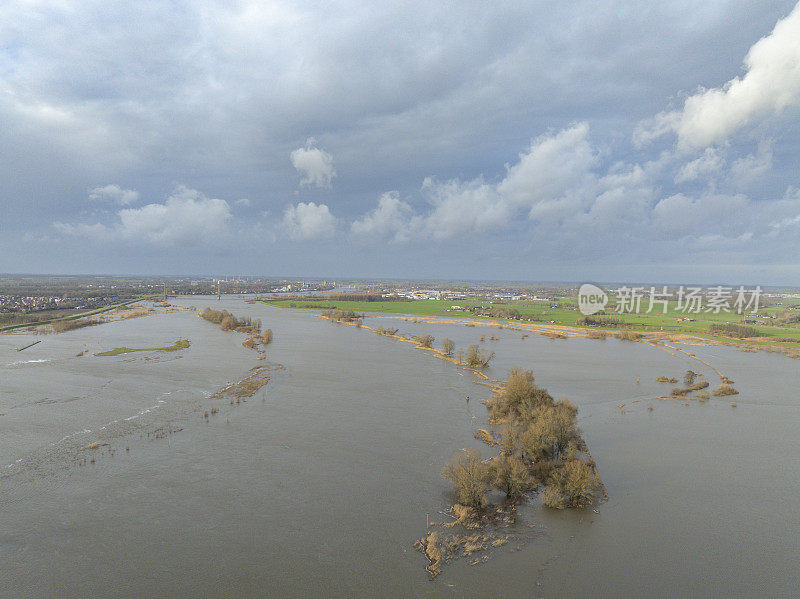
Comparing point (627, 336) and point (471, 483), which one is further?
point (627, 336)

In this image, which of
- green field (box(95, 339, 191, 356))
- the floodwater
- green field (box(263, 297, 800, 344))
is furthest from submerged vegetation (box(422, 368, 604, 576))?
green field (box(263, 297, 800, 344))

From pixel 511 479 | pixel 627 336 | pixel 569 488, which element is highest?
pixel 627 336

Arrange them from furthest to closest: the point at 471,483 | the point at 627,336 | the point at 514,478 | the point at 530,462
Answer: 1. the point at 627,336
2. the point at 530,462
3. the point at 514,478
4. the point at 471,483

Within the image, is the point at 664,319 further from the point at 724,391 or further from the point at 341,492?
the point at 341,492

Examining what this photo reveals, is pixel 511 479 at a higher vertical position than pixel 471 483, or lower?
lower

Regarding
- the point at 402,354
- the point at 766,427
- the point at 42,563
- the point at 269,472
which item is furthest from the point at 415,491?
the point at 402,354

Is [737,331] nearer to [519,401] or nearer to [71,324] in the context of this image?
[519,401]

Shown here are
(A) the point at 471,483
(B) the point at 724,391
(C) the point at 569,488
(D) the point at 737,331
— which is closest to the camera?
(A) the point at 471,483

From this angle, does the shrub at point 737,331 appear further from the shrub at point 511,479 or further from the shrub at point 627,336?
the shrub at point 511,479

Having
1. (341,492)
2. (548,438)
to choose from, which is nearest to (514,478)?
(548,438)

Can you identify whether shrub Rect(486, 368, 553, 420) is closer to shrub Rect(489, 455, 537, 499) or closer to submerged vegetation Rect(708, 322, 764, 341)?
shrub Rect(489, 455, 537, 499)
